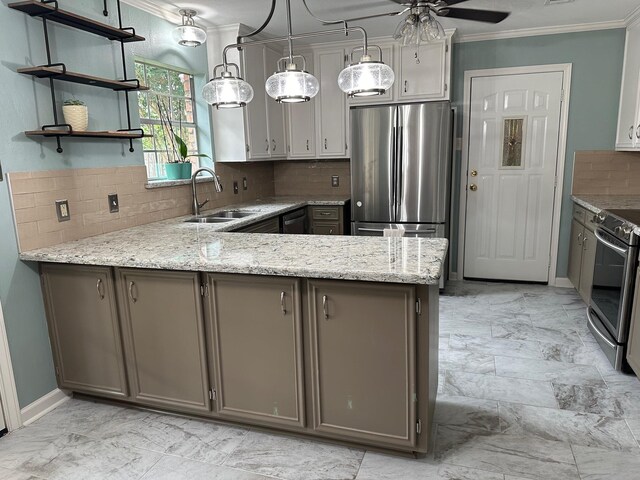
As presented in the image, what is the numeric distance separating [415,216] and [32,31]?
3061mm

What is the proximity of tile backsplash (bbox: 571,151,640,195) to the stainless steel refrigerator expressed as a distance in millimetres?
1244

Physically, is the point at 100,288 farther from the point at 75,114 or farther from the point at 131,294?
the point at 75,114

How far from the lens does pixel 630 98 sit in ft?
12.1

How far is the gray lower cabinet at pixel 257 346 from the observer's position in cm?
199

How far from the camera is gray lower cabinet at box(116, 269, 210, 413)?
7.08 ft

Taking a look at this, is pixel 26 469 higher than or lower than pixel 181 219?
lower

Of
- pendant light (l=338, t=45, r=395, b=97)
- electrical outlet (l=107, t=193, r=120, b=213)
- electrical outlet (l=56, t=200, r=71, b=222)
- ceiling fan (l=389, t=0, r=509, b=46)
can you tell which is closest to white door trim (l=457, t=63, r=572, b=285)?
ceiling fan (l=389, t=0, r=509, b=46)

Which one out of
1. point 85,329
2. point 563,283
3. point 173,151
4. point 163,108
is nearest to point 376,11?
point 163,108

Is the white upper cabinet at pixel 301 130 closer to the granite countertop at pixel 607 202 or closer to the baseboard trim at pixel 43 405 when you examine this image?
the granite countertop at pixel 607 202

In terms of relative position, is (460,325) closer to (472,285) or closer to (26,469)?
(472,285)

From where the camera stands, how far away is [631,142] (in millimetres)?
3660

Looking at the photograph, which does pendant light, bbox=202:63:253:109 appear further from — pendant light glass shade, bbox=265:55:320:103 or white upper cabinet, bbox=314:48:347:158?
white upper cabinet, bbox=314:48:347:158

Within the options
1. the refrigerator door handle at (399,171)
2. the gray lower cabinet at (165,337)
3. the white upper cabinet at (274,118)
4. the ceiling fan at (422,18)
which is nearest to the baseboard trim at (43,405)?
the gray lower cabinet at (165,337)

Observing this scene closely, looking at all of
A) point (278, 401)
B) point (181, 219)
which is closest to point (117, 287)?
point (278, 401)
